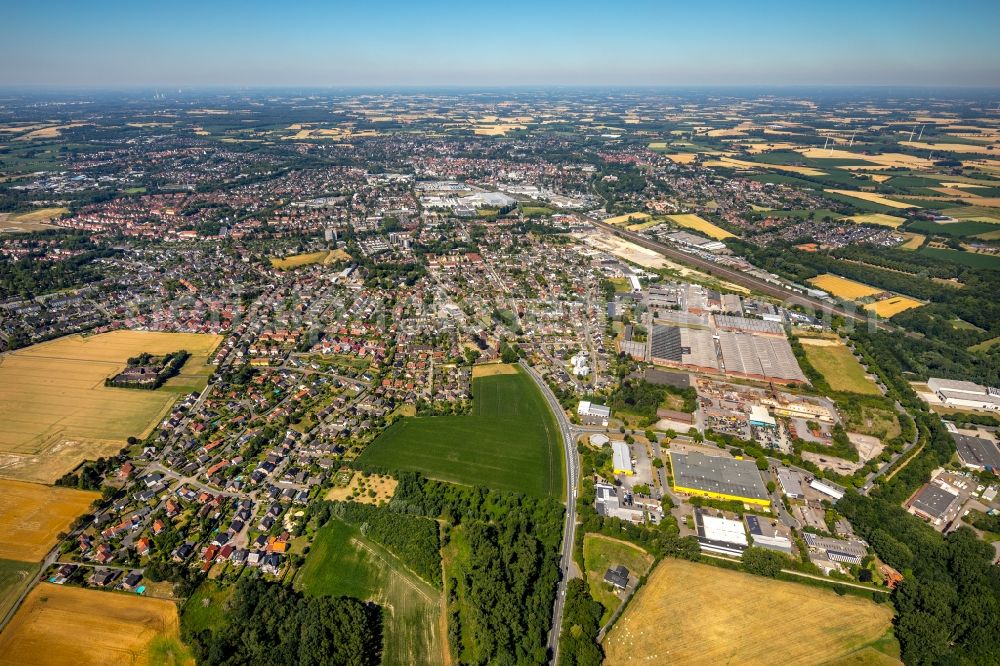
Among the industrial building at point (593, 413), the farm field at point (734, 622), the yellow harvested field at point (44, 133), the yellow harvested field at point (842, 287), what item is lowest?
the farm field at point (734, 622)

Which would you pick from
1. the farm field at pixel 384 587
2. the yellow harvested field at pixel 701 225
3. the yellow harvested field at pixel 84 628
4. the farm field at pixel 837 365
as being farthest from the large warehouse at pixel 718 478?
the yellow harvested field at pixel 701 225

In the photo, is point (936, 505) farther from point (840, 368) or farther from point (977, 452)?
point (840, 368)

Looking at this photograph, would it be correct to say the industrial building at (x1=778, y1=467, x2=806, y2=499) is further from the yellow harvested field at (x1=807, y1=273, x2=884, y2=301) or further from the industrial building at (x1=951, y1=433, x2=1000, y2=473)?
the yellow harvested field at (x1=807, y1=273, x2=884, y2=301)

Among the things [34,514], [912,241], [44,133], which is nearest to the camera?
[34,514]

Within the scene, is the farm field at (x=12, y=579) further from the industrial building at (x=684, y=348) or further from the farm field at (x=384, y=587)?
the industrial building at (x=684, y=348)

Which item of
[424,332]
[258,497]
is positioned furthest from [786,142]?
[258,497]

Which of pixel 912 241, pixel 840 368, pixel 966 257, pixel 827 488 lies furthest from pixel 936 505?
pixel 912 241
